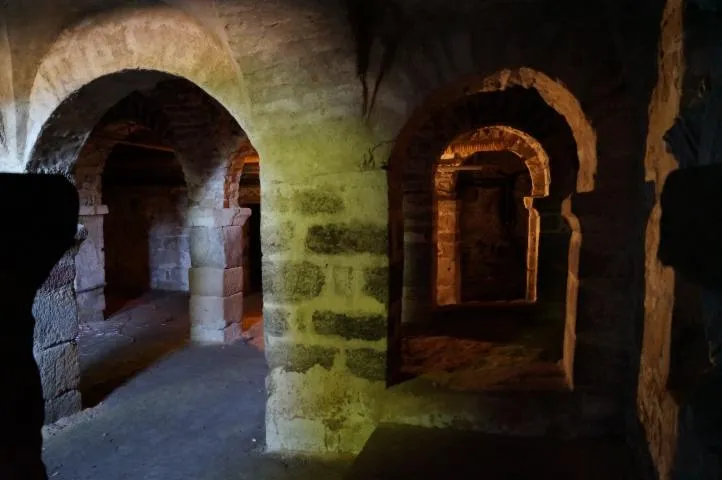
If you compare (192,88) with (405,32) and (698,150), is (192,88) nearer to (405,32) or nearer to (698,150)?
(405,32)

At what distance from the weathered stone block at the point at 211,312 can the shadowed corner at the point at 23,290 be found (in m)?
5.45

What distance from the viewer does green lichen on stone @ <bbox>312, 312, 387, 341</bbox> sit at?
113 inches

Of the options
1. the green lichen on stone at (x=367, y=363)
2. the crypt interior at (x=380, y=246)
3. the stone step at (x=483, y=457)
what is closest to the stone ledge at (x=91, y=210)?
the crypt interior at (x=380, y=246)

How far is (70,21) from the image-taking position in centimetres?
323

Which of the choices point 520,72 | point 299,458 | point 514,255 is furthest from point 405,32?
point 514,255

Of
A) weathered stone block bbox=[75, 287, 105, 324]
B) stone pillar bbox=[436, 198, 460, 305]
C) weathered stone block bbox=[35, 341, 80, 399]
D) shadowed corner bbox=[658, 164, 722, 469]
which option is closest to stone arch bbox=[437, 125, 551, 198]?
stone pillar bbox=[436, 198, 460, 305]

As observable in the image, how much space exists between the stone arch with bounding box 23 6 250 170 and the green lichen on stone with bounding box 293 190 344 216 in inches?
21.1

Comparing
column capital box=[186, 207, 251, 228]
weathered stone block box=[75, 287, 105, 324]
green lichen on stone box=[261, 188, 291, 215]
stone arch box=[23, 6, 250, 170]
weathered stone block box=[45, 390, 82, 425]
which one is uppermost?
stone arch box=[23, 6, 250, 170]

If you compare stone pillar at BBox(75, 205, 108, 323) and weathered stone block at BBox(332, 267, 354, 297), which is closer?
weathered stone block at BBox(332, 267, 354, 297)

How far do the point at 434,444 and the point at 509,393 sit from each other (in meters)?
0.54

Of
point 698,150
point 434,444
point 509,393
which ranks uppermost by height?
point 698,150

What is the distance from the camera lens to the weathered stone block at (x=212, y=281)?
621 centimetres

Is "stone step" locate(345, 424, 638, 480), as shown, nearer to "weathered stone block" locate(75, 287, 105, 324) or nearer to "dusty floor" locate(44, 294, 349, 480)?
"dusty floor" locate(44, 294, 349, 480)

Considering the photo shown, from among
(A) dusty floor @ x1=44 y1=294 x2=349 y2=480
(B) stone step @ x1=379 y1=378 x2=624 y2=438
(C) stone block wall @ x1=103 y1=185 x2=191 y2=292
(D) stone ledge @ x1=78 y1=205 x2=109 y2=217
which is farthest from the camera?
(C) stone block wall @ x1=103 y1=185 x2=191 y2=292
